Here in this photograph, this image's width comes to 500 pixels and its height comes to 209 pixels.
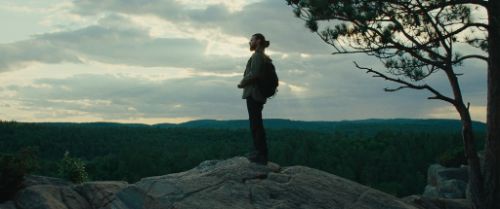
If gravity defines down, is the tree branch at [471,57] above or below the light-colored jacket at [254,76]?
above

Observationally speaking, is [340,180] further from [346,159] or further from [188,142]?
[188,142]

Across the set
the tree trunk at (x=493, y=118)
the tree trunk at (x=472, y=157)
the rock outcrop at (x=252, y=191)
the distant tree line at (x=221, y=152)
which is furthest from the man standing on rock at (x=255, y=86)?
the distant tree line at (x=221, y=152)

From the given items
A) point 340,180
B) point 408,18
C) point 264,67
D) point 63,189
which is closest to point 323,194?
point 340,180

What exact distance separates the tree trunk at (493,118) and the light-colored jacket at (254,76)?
754 cm

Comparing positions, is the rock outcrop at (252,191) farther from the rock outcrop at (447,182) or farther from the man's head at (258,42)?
the rock outcrop at (447,182)

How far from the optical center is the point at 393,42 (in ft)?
54.5

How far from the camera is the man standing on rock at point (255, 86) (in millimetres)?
12227

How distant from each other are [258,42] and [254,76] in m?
0.70

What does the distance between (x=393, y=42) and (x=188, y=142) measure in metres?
99.0

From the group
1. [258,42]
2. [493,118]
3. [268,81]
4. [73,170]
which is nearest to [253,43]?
[258,42]

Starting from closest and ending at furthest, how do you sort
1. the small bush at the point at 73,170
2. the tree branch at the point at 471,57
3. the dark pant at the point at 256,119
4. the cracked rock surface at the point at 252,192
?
1. the cracked rock surface at the point at 252,192
2. the dark pant at the point at 256,119
3. the tree branch at the point at 471,57
4. the small bush at the point at 73,170

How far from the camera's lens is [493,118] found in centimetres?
1669

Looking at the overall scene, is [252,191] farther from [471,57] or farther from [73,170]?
[73,170]

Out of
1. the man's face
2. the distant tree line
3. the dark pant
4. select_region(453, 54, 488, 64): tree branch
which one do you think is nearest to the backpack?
the dark pant
